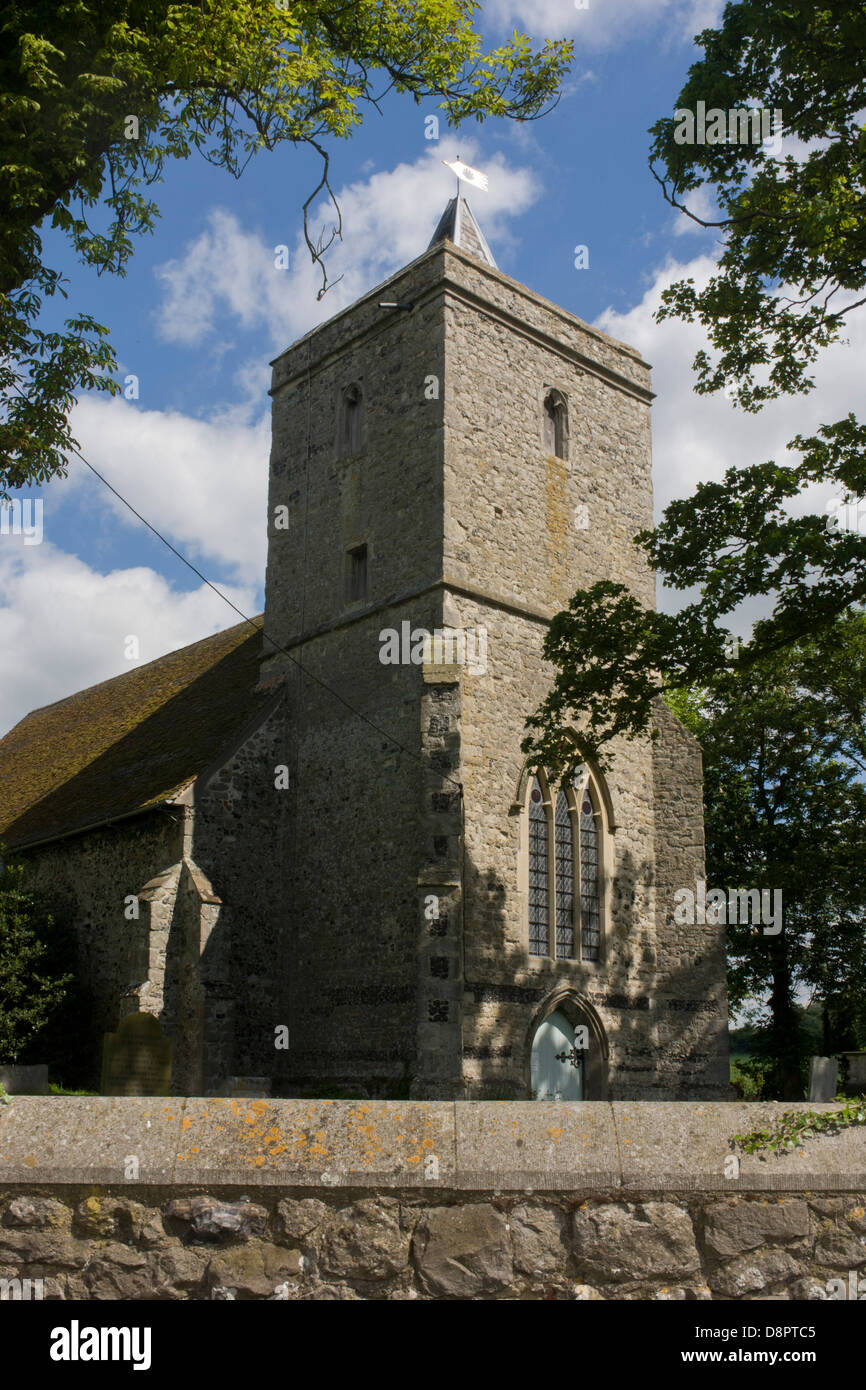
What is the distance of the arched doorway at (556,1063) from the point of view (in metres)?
16.8

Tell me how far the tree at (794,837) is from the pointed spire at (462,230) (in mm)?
11132

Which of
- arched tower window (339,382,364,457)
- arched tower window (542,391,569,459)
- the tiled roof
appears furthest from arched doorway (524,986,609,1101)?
arched tower window (339,382,364,457)

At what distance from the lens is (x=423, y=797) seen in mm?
16359

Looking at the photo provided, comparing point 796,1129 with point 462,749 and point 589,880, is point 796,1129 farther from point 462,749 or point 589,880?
point 589,880

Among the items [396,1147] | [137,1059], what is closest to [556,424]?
[137,1059]

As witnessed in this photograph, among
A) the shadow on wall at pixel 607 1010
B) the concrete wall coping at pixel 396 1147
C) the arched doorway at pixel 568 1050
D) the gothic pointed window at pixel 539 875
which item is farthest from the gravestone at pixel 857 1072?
the concrete wall coping at pixel 396 1147

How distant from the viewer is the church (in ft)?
53.9

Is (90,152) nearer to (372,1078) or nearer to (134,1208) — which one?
(134,1208)

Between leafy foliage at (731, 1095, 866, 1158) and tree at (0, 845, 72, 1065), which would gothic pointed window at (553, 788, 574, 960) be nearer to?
tree at (0, 845, 72, 1065)

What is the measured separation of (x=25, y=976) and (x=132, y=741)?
6288 mm

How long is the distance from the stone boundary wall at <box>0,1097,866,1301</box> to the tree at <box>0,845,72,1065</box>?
15863 mm

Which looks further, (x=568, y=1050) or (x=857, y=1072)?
(x=568, y=1050)

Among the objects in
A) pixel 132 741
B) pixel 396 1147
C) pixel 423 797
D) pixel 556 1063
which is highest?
pixel 132 741

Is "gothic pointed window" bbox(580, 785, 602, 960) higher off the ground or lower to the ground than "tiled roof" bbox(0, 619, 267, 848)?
lower
